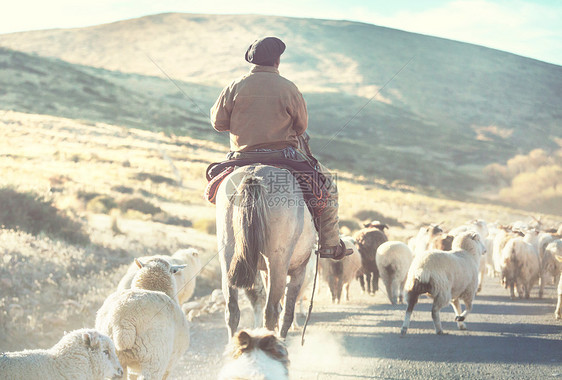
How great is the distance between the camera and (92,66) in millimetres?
85125

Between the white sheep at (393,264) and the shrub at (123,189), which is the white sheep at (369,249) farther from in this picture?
the shrub at (123,189)

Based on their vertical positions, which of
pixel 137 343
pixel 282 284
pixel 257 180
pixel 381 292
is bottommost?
pixel 381 292

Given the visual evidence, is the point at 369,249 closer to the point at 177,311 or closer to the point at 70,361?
the point at 177,311

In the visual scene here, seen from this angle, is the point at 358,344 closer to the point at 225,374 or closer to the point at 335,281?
the point at 335,281

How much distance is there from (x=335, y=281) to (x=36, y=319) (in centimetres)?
658

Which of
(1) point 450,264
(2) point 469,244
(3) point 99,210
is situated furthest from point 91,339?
(3) point 99,210

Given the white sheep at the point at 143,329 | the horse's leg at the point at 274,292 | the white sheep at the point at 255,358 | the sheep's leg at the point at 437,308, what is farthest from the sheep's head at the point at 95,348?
the sheep's leg at the point at 437,308

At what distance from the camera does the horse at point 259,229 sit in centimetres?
591

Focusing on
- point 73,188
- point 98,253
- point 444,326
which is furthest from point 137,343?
point 73,188

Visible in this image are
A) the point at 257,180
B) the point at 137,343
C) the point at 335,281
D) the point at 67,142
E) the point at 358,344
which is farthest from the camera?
the point at 67,142

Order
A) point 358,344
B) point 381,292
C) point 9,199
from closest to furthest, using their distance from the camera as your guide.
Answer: point 358,344, point 9,199, point 381,292

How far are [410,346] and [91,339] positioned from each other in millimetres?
5558

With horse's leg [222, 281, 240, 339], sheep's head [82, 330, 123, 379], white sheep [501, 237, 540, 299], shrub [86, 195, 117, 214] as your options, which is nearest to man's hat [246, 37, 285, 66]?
horse's leg [222, 281, 240, 339]

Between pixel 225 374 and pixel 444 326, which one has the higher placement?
pixel 225 374
